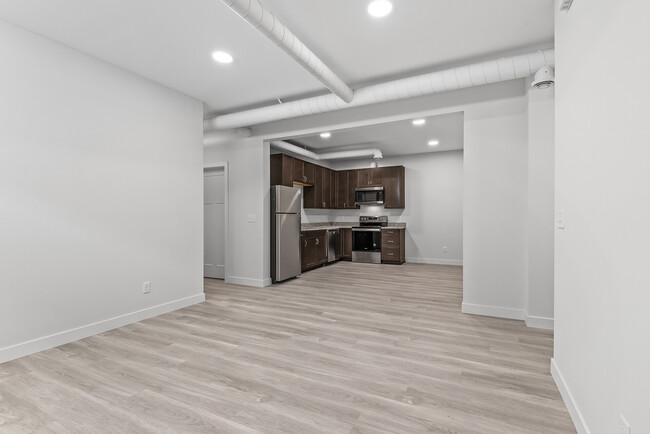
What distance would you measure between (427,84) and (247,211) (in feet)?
11.0

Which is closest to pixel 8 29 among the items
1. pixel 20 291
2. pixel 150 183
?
pixel 150 183

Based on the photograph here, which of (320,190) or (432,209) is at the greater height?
(320,190)

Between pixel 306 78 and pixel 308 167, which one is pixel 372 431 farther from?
pixel 308 167

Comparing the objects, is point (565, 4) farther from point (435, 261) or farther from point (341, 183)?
point (341, 183)

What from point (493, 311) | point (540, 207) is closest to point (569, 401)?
point (493, 311)

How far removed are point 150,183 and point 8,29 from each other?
5.46 ft

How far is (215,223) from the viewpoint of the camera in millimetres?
5801

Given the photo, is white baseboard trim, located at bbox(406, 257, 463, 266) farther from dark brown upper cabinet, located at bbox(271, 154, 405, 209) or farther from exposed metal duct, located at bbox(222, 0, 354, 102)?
exposed metal duct, located at bbox(222, 0, 354, 102)

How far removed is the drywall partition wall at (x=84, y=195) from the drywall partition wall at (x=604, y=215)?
389cm

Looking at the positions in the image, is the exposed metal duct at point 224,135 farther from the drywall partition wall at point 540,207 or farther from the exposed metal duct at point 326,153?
the drywall partition wall at point 540,207

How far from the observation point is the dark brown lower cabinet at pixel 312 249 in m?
6.18

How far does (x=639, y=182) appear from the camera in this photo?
1.07 m

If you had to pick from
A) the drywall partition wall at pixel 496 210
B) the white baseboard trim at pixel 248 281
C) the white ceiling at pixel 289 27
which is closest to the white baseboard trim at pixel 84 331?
the white baseboard trim at pixel 248 281

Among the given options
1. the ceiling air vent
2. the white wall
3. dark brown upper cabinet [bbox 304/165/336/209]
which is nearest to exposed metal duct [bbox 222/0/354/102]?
the white wall
